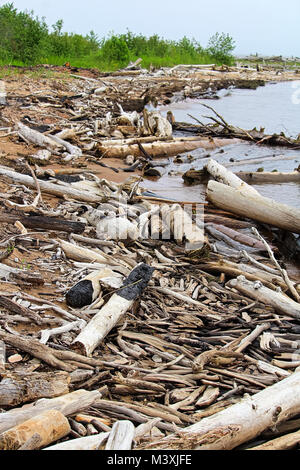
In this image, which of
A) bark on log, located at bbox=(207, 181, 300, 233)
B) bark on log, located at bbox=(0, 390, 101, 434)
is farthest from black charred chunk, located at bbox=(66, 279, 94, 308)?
bark on log, located at bbox=(207, 181, 300, 233)

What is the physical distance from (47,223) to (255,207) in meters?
3.23

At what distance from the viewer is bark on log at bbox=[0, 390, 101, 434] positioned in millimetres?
2684

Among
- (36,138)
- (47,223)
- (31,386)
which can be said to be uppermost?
(36,138)

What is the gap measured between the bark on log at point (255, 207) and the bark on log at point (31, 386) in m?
4.85

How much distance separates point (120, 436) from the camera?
2611 millimetres

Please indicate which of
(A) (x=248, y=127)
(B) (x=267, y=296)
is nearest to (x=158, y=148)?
(A) (x=248, y=127)

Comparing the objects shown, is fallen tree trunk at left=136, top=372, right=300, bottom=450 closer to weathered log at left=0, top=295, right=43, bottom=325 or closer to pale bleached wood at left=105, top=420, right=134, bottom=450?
pale bleached wood at left=105, top=420, right=134, bottom=450

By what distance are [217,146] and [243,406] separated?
12.1 m

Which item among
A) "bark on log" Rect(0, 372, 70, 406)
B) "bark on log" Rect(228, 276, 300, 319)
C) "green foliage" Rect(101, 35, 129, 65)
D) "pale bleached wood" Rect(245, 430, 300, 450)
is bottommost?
"pale bleached wood" Rect(245, 430, 300, 450)

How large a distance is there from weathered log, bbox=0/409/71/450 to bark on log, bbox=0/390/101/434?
98 millimetres

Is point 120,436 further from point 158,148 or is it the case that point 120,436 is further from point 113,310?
point 158,148

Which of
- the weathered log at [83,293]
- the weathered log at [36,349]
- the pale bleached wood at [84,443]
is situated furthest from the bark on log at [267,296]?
the pale bleached wood at [84,443]

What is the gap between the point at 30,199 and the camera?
6.79 metres

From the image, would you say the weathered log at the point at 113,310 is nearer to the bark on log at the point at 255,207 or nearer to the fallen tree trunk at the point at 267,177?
the bark on log at the point at 255,207
